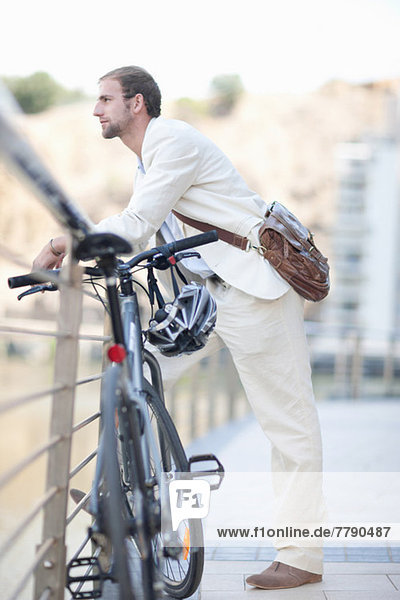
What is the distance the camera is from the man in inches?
100

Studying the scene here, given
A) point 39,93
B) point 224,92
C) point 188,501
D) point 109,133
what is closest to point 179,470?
point 188,501

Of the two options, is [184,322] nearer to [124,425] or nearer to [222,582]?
[124,425]

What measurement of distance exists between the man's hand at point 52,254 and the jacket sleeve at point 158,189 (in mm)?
130

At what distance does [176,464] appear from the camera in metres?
2.17

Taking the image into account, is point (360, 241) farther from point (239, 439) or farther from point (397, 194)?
point (239, 439)

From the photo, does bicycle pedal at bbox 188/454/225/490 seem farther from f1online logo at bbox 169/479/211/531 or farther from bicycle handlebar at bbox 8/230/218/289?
bicycle handlebar at bbox 8/230/218/289

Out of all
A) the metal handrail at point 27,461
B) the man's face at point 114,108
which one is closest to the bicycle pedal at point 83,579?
the metal handrail at point 27,461

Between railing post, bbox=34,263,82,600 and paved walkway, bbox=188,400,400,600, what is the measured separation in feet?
1.99

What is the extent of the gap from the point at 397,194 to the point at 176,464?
5390 cm

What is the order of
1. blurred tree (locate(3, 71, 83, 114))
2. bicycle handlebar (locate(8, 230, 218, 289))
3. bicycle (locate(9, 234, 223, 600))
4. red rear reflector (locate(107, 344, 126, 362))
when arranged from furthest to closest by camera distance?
1. blurred tree (locate(3, 71, 83, 114))
2. bicycle handlebar (locate(8, 230, 218, 289))
3. red rear reflector (locate(107, 344, 126, 362))
4. bicycle (locate(9, 234, 223, 600))

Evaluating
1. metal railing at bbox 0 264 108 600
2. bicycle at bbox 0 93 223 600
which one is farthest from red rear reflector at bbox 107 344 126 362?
metal railing at bbox 0 264 108 600

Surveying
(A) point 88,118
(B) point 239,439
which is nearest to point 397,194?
(A) point 88,118

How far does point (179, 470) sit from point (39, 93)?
71203 millimetres

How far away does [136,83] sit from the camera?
2.59 m
